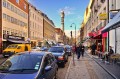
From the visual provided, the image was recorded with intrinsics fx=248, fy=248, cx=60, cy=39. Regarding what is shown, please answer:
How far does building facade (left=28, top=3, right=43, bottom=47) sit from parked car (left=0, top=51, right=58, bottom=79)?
62208 millimetres

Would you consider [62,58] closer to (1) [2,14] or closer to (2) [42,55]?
(2) [42,55]

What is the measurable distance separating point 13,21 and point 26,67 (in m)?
48.4

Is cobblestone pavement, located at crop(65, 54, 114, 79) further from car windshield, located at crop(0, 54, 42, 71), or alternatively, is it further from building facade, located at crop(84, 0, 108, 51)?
building facade, located at crop(84, 0, 108, 51)

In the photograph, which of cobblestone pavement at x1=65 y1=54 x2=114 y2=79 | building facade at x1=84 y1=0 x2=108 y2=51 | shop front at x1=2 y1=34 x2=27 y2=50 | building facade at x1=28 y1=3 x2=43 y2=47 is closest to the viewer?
cobblestone pavement at x1=65 y1=54 x2=114 y2=79

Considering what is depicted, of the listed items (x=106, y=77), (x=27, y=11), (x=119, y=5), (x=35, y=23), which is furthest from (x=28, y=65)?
(x=35, y=23)

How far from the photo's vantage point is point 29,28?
70625mm

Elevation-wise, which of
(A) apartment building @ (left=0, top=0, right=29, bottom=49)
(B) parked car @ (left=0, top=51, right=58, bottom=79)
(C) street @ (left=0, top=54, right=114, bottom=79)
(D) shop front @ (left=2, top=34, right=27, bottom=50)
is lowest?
(C) street @ (left=0, top=54, right=114, bottom=79)

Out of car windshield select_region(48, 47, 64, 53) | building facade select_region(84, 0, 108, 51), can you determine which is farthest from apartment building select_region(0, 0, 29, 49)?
car windshield select_region(48, 47, 64, 53)

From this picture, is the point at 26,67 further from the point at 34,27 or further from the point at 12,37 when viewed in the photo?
the point at 34,27

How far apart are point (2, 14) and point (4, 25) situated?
8.00ft

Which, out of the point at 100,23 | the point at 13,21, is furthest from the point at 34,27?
the point at 100,23

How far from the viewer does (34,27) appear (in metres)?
78.4

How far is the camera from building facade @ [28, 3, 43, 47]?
73.4 meters

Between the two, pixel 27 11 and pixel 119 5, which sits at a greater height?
pixel 27 11
